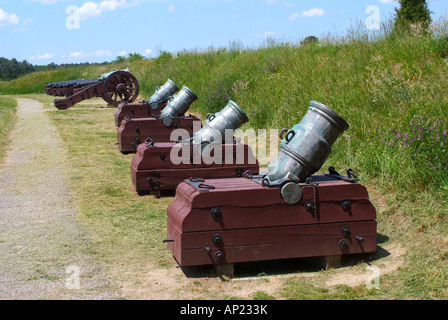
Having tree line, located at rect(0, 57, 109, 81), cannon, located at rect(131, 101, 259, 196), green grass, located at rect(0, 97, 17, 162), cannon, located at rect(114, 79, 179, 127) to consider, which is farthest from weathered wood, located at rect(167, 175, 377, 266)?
tree line, located at rect(0, 57, 109, 81)

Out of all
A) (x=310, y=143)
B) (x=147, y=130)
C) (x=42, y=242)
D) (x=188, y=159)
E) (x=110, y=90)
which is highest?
(x=110, y=90)

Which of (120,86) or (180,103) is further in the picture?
(120,86)

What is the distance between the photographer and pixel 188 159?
6594mm

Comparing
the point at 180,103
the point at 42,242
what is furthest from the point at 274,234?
the point at 180,103

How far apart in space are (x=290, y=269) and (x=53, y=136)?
8.55 meters

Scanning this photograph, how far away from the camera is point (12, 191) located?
6586 millimetres

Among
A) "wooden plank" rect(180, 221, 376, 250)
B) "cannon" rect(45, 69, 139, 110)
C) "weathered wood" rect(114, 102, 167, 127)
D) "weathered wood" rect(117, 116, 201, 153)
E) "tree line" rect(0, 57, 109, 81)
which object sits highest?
"tree line" rect(0, 57, 109, 81)

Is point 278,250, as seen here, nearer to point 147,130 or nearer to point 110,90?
point 147,130

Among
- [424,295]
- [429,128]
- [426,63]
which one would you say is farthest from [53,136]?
[424,295]

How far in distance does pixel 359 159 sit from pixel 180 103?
3.86 m

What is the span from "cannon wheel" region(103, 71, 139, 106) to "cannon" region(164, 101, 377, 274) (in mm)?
12250

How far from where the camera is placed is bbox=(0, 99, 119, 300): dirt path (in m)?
3.60

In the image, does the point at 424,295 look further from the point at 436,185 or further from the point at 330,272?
the point at 436,185

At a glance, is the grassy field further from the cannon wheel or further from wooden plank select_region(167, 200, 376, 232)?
the cannon wheel
